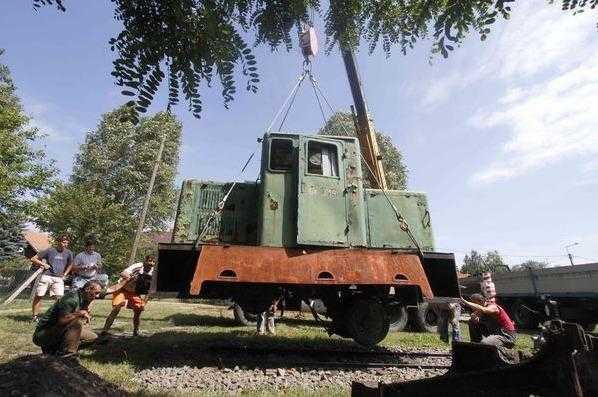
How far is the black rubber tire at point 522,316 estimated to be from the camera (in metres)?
14.7

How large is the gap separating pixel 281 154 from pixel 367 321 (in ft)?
10.4

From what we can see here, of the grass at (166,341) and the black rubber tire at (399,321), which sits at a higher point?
the black rubber tire at (399,321)

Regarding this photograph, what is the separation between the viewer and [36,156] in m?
18.5

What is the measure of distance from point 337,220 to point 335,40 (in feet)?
11.1

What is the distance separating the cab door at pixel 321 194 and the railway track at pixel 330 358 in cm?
189

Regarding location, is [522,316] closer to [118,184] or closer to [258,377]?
[258,377]

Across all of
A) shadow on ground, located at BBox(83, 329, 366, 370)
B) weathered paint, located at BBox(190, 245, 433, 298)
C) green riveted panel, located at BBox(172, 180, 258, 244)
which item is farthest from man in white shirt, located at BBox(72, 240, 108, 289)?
weathered paint, located at BBox(190, 245, 433, 298)

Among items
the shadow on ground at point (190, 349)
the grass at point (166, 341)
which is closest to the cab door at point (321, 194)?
the shadow on ground at point (190, 349)

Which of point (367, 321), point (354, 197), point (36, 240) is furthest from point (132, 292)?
point (36, 240)

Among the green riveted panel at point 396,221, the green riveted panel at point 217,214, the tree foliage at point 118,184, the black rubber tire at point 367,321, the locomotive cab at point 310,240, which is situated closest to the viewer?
the locomotive cab at point 310,240

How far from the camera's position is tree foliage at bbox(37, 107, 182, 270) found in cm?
2500

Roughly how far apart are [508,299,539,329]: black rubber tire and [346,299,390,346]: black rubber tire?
10202 millimetres

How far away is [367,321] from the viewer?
6684mm

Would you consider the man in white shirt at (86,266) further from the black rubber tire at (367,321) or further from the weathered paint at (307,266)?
the black rubber tire at (367,321)
